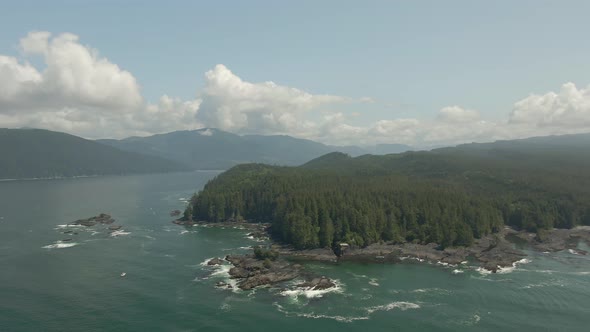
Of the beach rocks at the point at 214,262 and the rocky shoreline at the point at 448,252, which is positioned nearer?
the beach rocks at the point at 214,262

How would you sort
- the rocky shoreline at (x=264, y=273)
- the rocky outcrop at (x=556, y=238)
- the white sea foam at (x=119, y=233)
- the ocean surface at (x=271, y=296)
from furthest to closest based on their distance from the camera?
the white sea foam at (x=119, y=233) → the rocky outcrop at (x=556, y=238) → the rocky shoreline at (x=264, y=273) → the ocean surface at (x=271, y=296)

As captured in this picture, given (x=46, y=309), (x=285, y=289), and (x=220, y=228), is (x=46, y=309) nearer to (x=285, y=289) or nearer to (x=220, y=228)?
(x=285, y=289)

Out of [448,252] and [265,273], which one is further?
[448,252]

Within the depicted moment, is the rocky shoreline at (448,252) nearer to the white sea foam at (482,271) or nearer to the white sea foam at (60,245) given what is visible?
the white sea foam at (482,271)

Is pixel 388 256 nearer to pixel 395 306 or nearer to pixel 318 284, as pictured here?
pixel 318 284

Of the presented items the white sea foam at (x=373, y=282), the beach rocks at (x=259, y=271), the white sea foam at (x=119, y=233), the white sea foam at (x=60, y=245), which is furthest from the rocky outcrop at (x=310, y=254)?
the white sea foam at (x=60, y=245)

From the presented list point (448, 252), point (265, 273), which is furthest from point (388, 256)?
point (265, 273)

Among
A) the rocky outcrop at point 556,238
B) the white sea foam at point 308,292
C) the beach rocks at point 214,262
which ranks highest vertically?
the beach rocks at point 214,262

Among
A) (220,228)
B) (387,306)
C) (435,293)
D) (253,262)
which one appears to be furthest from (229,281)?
(220,228)

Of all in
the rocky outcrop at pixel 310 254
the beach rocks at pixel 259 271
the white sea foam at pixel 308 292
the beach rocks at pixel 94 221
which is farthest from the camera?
the beach rocks at pixel 94 221
